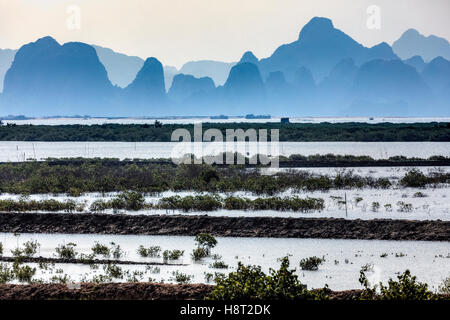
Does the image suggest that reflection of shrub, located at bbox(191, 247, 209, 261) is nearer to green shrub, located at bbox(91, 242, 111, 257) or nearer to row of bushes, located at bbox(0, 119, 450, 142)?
green shrub, located at bbox(91, 242, 111, 257)

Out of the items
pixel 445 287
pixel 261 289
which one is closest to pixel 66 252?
pixel 261 289

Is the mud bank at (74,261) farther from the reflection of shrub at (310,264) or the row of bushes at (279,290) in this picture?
the row of bushes at (279,290)

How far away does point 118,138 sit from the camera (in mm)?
66312

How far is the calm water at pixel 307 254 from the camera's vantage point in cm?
1179

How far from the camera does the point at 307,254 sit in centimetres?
1384

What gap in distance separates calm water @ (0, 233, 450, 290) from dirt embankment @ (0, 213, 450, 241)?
43 centimetres

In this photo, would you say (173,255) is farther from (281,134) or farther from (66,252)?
(281,134)

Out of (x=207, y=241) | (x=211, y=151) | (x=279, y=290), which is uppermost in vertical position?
(x=211, y=151)

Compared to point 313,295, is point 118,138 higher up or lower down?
higher up

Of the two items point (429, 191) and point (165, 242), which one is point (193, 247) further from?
point (429, 191)

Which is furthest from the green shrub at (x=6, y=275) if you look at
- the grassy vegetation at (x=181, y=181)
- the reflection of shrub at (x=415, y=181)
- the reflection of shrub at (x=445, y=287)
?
the reflection of shrub at (x=415, y=181)

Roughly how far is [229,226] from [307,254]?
3.46 metres

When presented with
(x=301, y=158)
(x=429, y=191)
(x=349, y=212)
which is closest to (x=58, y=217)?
(x=349, y=212)
